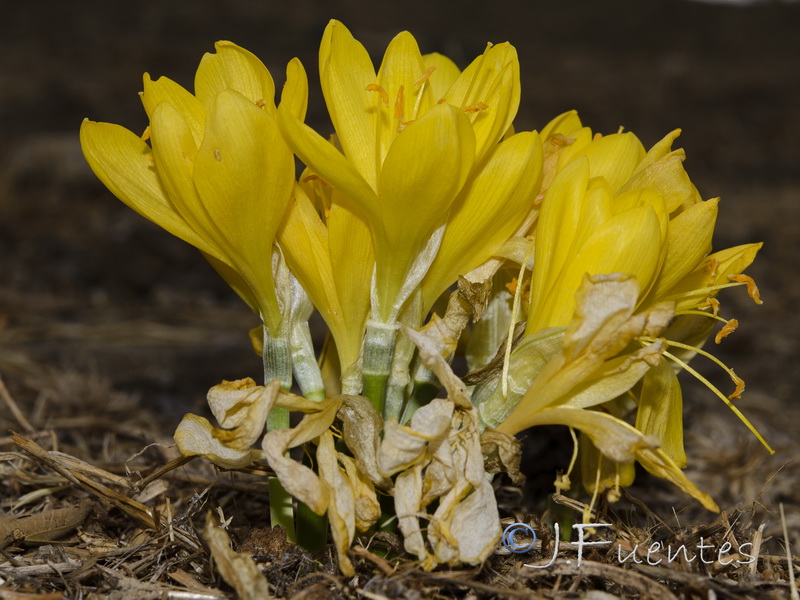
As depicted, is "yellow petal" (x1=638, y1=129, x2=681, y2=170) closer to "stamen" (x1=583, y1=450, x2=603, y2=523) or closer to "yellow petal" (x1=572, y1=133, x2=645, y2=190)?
"yellow petal" (x1=572, y1=133, x2=645, y2=190)

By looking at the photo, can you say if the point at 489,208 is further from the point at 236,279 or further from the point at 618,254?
the point at 236,279

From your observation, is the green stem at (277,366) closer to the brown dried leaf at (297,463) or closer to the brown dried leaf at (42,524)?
the brown dried leaf at (297,463)

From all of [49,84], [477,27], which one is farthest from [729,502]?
Answer: [477,27]

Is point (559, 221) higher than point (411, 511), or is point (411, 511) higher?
point (559, 221)

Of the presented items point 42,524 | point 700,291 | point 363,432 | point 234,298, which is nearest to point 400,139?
point 363,432

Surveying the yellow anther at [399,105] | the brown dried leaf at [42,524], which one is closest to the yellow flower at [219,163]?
the yellow anther at [399,105]

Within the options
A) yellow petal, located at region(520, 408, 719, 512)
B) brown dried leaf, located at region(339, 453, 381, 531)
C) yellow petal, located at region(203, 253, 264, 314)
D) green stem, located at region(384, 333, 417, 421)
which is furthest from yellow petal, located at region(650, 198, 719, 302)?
yellow petal, located at region(203, 253, 264, 314)

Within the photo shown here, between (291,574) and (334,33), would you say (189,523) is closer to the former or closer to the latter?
(291,574)
